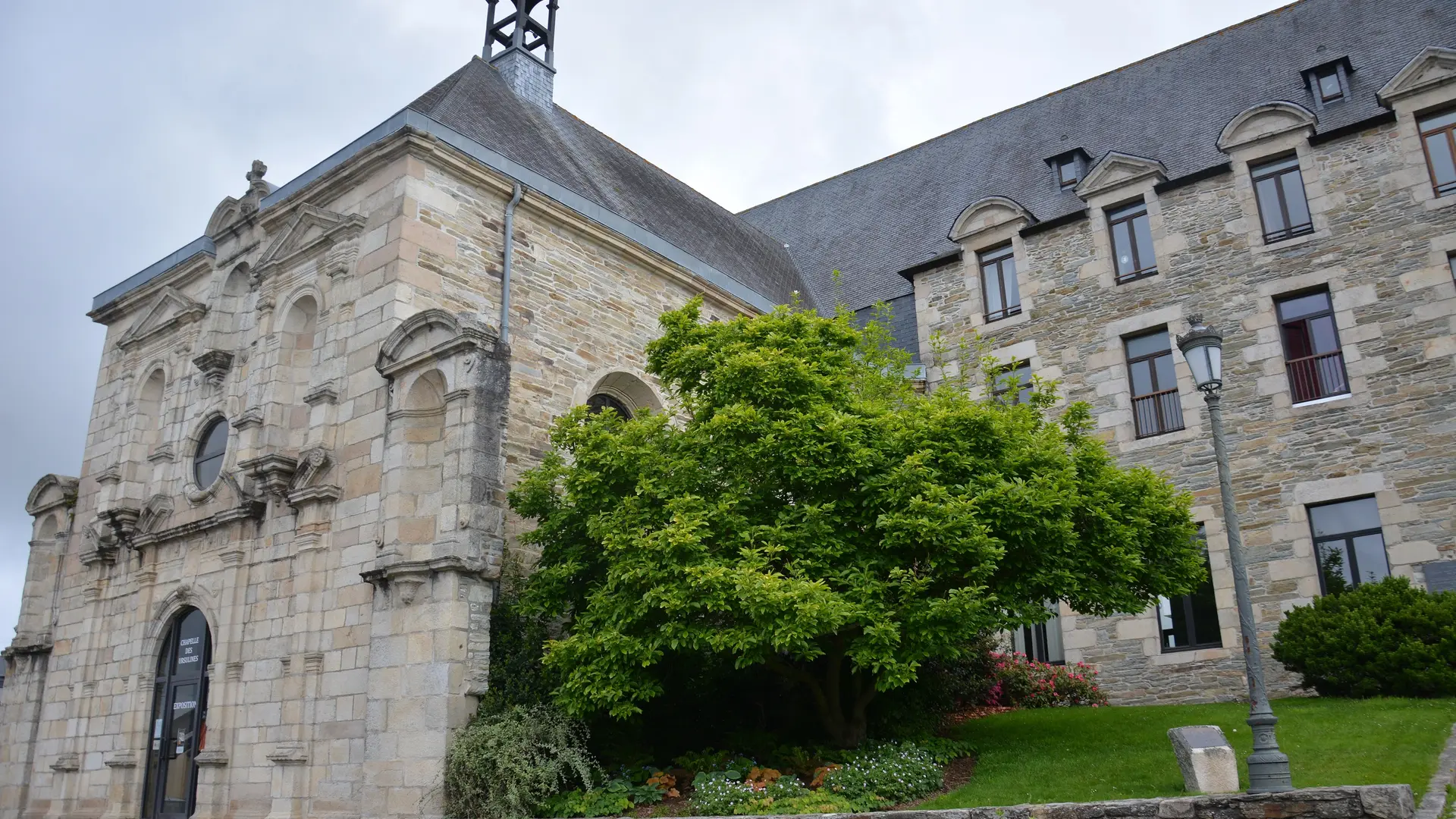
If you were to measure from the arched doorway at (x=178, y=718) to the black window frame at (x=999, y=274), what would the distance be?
42.6ft

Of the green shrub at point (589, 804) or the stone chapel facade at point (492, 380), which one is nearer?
the green shrub at point (589, 804)

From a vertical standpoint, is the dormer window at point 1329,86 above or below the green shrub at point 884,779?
above

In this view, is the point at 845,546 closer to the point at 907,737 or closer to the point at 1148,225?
the point at 907,737

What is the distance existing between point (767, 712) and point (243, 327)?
9.10 m

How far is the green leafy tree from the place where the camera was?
9922 mm

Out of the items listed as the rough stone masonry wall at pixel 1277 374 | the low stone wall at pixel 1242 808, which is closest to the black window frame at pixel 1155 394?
the rough stone masonry wall at pixel 1277 374

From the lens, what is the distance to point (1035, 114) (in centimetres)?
2302

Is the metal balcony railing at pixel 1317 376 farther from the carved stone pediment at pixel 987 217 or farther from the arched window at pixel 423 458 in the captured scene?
the arched window at pixel 423 458

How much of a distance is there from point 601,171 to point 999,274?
7015mm

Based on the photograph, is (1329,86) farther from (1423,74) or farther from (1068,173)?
(1068,173)

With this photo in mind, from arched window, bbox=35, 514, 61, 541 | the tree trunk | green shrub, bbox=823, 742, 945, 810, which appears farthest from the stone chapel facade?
green shrub, bbox=823, 742, 945, 810

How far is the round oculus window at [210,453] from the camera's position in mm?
15336

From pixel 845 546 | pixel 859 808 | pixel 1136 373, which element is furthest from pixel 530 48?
pixel 859 808

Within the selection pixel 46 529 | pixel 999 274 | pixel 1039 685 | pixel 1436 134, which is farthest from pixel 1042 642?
pixel 46 529
